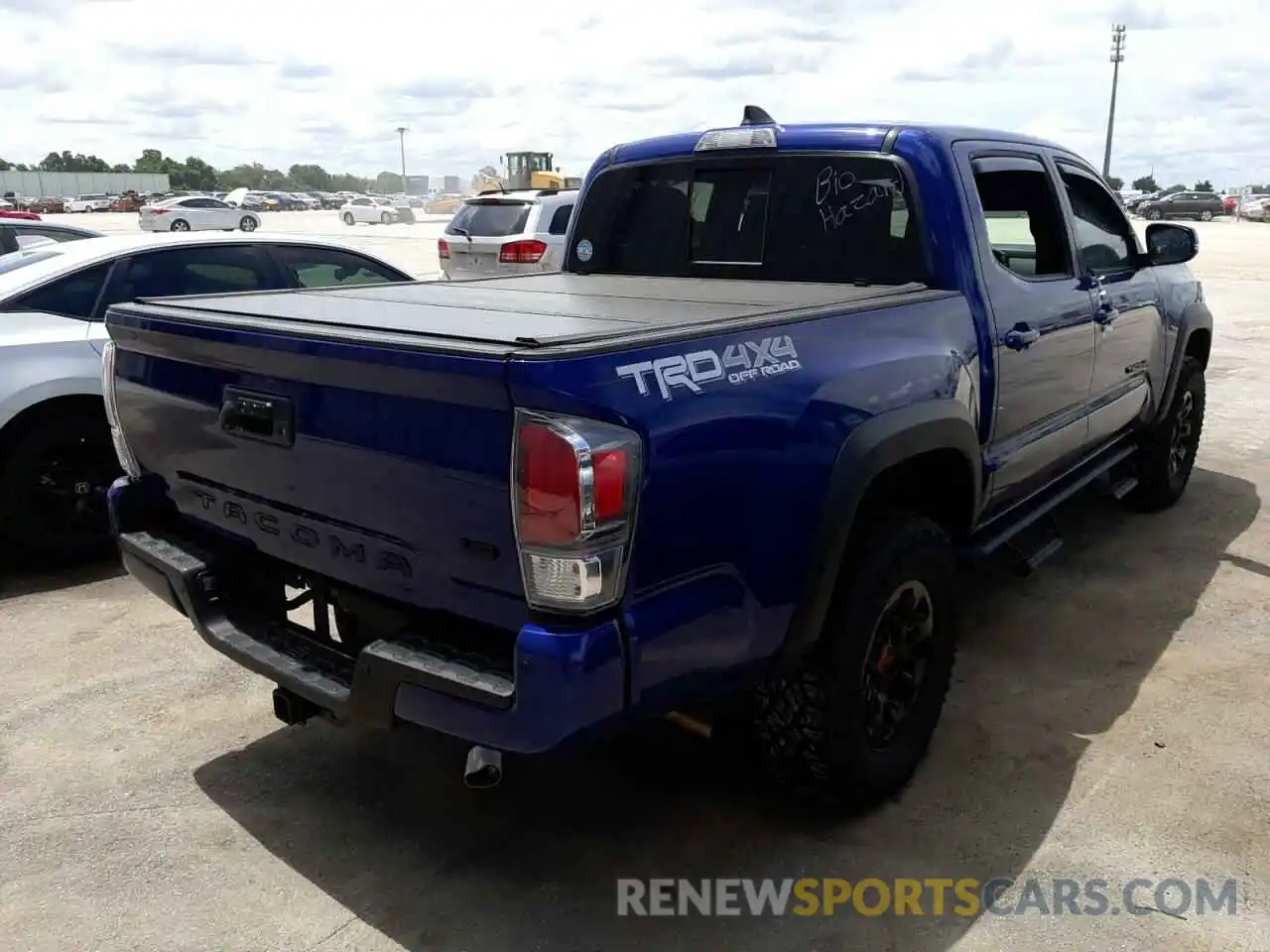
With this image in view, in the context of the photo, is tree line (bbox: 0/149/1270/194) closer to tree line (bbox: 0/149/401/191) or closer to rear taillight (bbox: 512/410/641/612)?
tree line (bbox: 0/149/401/191)

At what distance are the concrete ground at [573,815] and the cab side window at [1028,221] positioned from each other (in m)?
1.51

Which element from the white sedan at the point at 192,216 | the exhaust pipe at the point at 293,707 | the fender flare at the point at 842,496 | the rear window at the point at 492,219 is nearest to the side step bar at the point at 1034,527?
the fender flare at the point at 842,496

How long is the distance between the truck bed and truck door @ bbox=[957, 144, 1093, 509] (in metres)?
0.40

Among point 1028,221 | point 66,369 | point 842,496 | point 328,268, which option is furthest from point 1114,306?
point 66,369

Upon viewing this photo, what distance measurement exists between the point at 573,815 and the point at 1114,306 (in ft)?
10.2

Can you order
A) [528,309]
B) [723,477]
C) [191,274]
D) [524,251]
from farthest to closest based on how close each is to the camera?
[524,251] < [191,274] < [528,309] < [723,477]

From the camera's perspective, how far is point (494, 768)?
249cm

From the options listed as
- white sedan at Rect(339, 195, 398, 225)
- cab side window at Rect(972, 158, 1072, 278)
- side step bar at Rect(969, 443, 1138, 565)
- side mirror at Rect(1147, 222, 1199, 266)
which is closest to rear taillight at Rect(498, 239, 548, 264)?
side mirror at Rect(1147, 222, 1199, 266)

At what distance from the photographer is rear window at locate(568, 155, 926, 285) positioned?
369cm

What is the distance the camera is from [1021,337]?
367cm

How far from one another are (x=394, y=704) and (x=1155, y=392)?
14.6 feet

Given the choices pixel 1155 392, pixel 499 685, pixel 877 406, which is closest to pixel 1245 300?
pixel 1155 392

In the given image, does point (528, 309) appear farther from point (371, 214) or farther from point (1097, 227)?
point (371, 214)

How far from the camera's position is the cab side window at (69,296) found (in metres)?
5.25
